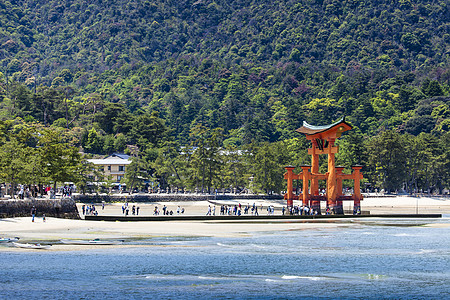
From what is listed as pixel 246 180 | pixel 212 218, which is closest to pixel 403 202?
pixel 246 180

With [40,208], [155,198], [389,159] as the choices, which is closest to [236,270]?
[40,208]

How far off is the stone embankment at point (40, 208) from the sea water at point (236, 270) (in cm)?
1636

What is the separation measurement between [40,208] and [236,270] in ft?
106

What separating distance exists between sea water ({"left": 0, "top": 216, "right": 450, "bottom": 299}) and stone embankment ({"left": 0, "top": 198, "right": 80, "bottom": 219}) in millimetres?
16362

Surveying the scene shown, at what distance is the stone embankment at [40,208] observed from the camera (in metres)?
63.5

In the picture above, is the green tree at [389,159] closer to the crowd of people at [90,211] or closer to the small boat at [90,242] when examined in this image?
the crowd of people at [90,211]

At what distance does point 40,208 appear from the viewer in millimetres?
68250

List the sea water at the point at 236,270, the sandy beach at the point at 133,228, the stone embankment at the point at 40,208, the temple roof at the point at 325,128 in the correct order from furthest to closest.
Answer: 1. the temple roof at the point at 325,128
2. the stone embankment at the point at 40,208
3. the sandy beach at the point at 133,228
4. the sea water at the point at 236,270

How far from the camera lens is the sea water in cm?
3691

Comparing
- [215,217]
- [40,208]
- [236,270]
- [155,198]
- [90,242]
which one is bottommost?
[236,270]

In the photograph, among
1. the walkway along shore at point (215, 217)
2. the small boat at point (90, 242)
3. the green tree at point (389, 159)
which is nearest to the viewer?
the small boat at point (90, 242)

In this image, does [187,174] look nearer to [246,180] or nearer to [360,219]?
[246,180]

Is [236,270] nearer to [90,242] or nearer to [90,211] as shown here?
[90,242]

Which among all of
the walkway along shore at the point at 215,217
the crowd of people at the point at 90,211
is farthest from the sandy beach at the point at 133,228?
the crowd of people at the point at 90,211
